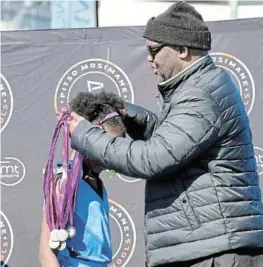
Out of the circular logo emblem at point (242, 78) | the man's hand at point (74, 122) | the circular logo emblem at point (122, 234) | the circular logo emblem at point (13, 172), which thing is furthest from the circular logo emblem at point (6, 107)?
the man's hand at point (74, 122)

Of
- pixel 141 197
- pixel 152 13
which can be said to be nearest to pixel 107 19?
pixel 152 13

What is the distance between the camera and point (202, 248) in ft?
8.04

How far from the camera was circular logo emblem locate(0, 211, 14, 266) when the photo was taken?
199 inches

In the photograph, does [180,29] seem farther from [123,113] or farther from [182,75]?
[123,113]

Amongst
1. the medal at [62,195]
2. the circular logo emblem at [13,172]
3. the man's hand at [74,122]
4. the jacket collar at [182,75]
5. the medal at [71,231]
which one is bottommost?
the circular logo emblem at [13,172]

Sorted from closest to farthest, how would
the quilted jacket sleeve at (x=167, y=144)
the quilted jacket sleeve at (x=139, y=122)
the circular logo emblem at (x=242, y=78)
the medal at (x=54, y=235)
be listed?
the quilted jacket sleeve at (x=167, y=144), the medal at (x=54, y=235), the quilted jacket sleeve at (x=139, y=122), the circular logo emblem at (x=242, y=78)

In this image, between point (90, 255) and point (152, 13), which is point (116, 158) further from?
point (152, 13)

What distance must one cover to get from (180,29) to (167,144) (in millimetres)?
412

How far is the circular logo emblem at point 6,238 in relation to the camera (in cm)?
506

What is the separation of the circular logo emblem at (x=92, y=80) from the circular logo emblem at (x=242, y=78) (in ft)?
2.21

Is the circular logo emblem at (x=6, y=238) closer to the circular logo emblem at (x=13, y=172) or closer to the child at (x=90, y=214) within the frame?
the circular logo emblem at (x=13, y=172)

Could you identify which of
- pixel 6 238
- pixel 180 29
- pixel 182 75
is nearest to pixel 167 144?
pixel 182 75

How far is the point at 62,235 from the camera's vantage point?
271 centimetres

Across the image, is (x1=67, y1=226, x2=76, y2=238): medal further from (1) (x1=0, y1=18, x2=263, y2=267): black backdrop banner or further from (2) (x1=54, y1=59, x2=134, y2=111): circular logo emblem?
(2) (x1=54, y1=59, x2=134, y2=111): circular logo emblem
